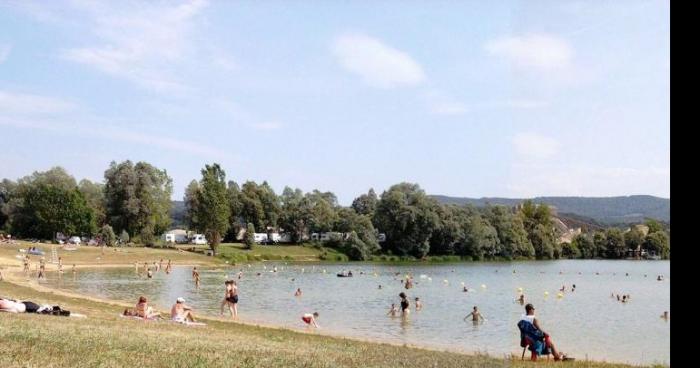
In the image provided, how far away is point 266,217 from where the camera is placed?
472 ft

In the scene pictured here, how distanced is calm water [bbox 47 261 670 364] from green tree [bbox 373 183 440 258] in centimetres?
4504

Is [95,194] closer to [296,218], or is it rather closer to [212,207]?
[296,218]

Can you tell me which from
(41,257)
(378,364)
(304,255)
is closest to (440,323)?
(378,364)

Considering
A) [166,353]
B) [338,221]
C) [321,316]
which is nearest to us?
[166,353]

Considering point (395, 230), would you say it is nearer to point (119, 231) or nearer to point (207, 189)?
point (207, 189)

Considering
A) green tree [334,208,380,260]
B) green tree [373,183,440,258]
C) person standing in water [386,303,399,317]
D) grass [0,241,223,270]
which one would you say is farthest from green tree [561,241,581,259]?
person standing in water [386,303,399,317]

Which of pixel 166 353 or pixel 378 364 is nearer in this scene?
pixel 166 353

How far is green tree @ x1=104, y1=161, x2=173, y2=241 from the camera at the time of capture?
104 meters

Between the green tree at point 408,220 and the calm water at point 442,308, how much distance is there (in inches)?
1773

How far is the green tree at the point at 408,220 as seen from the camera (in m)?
115

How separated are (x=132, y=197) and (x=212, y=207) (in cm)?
1247

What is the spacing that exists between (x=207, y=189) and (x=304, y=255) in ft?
74.4

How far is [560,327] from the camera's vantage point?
109ft
